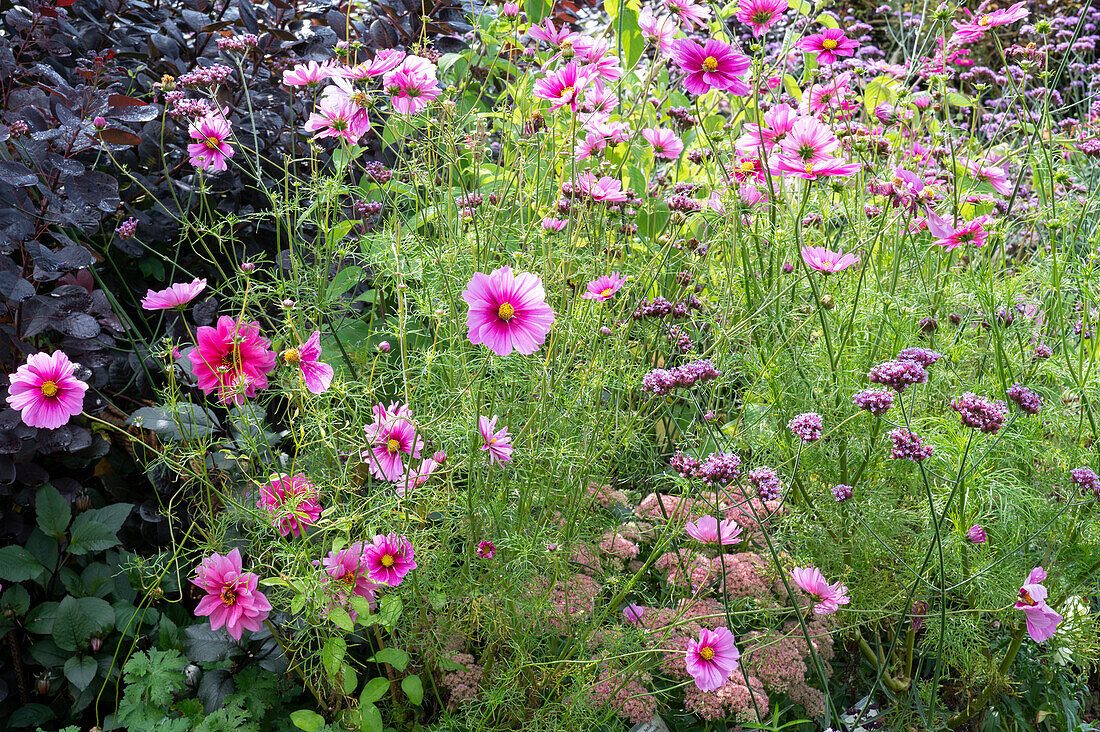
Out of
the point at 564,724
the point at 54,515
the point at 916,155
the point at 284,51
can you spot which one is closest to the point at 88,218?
the point at 54,515

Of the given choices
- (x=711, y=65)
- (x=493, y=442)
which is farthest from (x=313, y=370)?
(x=711, y=65)

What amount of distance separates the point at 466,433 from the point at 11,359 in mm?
1011

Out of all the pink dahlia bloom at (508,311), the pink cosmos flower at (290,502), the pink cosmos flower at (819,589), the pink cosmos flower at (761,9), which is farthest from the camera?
the pink cosmos flower at (761,9)

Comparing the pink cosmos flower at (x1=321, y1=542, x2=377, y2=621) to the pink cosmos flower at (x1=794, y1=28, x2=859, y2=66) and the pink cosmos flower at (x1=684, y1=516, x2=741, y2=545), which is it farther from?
the pink cosmos flower at (x1=794, y1=28, x2=859, y2=66)

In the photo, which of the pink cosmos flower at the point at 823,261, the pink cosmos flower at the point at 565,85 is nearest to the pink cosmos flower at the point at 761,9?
the pink cosmos flower at the point at 565,85

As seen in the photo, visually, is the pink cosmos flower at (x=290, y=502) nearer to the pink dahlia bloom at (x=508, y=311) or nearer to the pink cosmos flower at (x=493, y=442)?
the pink cosmos flower at (x=493, y=442)

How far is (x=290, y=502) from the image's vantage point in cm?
125

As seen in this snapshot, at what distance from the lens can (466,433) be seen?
4.51 ft

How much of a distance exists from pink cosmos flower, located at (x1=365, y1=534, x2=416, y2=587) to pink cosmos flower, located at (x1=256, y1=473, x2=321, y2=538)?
0.36ft

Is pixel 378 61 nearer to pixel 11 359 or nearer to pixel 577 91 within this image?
pixel 577 91

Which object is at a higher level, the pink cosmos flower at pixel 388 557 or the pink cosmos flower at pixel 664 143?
the pink cosmos flower at pixel 664 143

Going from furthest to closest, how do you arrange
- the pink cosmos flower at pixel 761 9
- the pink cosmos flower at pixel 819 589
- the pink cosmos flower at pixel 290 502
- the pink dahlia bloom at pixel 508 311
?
the pink cosmos flower at pixel 761 9 < the pink cosmos flower at pixel 819 589 < the pink cosmos flower at pixel 290 502 < the pink dahlia bloom at pixel 508 311

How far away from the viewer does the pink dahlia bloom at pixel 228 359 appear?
130 cm

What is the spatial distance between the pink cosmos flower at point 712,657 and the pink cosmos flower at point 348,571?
54cm
